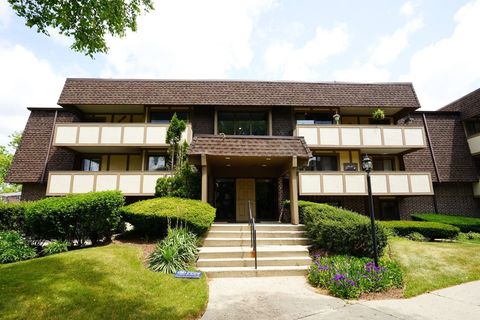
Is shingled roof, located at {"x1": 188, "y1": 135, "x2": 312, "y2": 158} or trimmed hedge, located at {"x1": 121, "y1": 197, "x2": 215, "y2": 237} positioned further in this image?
shingled roof, located at {"x1": 188, "y1": 135, "x2": 312, "y2": 158}

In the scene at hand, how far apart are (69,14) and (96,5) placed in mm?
792

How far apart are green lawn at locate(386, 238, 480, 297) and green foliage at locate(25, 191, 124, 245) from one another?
9.07 metres

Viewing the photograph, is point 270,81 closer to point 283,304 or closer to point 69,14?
point 69,14

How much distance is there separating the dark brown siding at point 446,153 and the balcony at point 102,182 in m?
16.3

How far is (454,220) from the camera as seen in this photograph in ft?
49.6

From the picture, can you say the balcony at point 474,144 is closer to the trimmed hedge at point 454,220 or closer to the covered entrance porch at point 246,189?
the trimmed hedge at point 454,220

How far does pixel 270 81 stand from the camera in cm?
1730

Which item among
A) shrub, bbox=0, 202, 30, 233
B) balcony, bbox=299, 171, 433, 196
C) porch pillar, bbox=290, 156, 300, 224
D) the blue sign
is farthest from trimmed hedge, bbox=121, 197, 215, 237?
balcony, bbox=299, 171, 433, 196

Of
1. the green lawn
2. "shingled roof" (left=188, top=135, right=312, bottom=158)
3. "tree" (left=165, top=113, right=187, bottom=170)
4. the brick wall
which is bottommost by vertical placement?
the green lawn

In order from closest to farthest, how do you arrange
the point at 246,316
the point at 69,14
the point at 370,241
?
the point at 246,316, the point at 69,14, the point at 370,241

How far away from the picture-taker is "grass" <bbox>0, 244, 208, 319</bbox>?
4.86 metres

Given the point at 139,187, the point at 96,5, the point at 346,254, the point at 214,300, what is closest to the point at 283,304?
the point at 214,300

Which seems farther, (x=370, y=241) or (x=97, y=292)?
(x=370, y=241)

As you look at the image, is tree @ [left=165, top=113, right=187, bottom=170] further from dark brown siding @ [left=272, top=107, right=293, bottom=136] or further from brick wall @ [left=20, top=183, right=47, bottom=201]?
brick wall @ [left=20, top=183, right=47, bottom=201]
